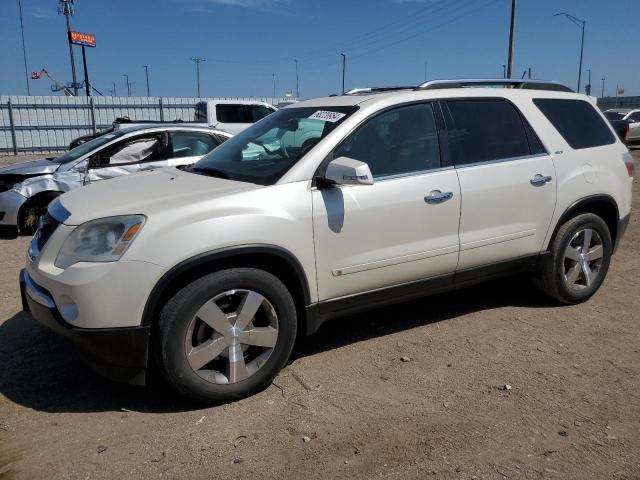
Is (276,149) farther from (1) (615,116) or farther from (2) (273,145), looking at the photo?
(1) (615,116)

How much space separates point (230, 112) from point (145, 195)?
12402 mm

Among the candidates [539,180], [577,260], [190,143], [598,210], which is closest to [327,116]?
[539,180]

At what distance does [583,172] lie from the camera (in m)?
4.57

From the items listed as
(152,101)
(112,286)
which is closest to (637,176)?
(112,286)

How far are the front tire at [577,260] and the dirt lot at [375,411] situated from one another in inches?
Result: 11.6

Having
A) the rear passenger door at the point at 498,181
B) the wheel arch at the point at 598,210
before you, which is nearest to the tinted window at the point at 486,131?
the rear passenger door at the point at 498,181

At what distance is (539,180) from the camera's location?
14.0 feet

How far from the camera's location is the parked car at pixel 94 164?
7.38m

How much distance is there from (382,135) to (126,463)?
2.46 m

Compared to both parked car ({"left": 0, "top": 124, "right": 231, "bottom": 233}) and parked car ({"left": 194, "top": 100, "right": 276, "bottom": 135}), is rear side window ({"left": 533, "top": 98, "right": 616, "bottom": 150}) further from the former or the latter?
parked car ({"left": 194, "top": 100, "right": 276, "bottom": 135})

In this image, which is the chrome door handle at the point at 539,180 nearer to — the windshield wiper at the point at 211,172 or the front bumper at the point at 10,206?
the windshield wiper at the point at 211,172

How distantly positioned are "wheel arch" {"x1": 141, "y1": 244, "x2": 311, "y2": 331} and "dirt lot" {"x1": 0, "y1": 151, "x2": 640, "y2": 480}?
596 mm

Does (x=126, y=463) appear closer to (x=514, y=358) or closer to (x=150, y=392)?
(x=150, y=392)

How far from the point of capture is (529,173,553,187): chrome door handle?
4250mm
